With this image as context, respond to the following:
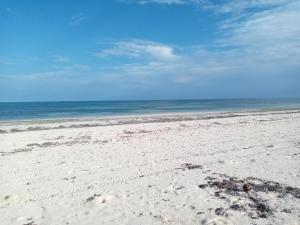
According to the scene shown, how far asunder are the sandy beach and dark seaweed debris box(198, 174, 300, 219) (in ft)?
0.05

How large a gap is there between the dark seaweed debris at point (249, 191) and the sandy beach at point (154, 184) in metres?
0.02

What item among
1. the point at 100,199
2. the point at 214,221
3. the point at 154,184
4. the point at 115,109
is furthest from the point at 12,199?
the point at 115,109

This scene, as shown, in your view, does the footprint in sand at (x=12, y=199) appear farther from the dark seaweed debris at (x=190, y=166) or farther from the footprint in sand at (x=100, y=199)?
the dark seaweed debris at (x=190, y=166)

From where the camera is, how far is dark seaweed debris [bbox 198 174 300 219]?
17.2 ft

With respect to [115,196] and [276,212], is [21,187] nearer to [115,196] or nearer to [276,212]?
[115,196]

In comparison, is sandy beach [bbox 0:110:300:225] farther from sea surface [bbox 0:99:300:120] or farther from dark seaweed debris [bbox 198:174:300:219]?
sea surface [bbox 0:99:300:120]

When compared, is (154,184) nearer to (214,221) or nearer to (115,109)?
(214,221)

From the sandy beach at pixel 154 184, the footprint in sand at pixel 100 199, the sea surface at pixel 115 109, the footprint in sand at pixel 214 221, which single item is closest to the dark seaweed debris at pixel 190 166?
the sandy beach at pixel 154 184

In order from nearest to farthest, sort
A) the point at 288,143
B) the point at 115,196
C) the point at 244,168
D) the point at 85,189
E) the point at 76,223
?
the point at 76,223 → the point at 115,196 → the point at 85,189 → the point at 244,168 → the point at 288,143

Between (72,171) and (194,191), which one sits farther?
(72,171)

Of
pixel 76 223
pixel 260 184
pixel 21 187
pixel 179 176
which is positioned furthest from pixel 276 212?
pixel 21 187

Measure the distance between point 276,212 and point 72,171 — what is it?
510 cm

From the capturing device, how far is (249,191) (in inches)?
246

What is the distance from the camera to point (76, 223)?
4.94 metres
